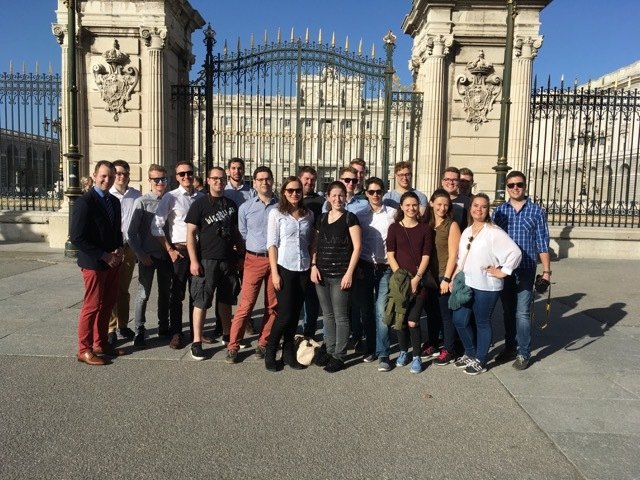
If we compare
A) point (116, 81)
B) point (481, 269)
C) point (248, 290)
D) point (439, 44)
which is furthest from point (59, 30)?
point (481, 269)

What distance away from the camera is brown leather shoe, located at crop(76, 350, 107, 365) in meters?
4.76

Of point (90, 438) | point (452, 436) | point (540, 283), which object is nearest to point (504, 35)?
point (540, 283)

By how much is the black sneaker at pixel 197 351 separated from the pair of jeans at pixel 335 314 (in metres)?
1.16

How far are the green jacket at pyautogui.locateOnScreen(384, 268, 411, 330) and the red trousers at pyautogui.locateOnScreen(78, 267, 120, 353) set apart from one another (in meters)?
2.56

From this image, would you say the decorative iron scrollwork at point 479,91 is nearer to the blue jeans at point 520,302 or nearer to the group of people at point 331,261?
the group of people at point 331,261

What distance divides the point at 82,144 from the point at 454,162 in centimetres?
813

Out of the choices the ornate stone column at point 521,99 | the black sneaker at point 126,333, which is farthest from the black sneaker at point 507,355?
the ornate stone column at point 521,99

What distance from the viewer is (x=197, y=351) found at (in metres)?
4.99

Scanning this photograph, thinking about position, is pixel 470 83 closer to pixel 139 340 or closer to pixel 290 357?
pixel 290 357

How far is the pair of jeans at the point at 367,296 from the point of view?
5.02 m

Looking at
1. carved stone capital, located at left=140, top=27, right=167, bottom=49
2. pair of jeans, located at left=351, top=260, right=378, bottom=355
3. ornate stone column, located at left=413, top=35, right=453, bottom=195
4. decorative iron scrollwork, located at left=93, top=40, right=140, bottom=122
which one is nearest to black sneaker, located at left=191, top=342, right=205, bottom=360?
pair of jeans, located at left=351, top=260, right=378, bottom=355

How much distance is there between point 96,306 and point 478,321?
3409 millimetres

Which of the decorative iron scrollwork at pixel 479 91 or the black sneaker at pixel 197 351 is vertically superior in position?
the decorative iron scrollwork at pixel 479 91

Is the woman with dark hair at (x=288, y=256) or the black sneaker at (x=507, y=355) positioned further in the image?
the black sneaker at (x=507, y=355)
